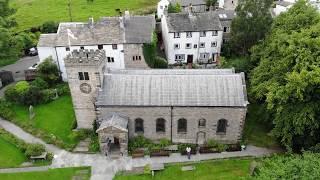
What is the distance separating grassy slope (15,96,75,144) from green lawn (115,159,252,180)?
47.5 ft

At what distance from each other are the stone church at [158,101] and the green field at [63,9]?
5566cm

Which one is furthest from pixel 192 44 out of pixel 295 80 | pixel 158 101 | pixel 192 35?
pixel 295 80

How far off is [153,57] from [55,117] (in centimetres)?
2311

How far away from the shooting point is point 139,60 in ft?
233

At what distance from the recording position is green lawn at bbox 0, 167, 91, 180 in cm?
4784

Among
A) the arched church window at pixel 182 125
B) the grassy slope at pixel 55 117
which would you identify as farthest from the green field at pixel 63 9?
the arched church window at pixel 182 125

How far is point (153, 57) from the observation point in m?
72.2

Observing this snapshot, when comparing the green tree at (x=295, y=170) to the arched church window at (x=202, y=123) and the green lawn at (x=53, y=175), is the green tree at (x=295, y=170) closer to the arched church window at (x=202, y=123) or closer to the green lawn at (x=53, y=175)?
the arched church window at (x=202, y=123)

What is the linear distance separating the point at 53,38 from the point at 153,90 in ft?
94.1

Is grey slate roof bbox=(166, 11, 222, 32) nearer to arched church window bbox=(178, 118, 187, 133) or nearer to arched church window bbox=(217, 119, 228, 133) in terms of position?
arched church window bbox=(178, 118, 187, 133)

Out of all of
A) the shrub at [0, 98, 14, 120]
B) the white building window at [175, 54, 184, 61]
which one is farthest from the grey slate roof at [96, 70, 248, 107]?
the white building window at [175, 54, 184, 61]

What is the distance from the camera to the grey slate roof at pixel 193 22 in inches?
2876

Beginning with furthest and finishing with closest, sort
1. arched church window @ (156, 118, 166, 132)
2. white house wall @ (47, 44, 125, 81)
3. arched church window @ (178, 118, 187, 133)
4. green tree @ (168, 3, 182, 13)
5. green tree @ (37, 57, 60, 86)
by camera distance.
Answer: green tree @ (168, 3, 182, 13), white house wall @ (47, 44, 125, 81), green tree @ (37, 57, 60, 86), arched church window @ (156, 118, 166, 132), arched church window @ (178, 118, 187, 133)

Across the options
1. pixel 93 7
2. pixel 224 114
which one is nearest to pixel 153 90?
pixel 224 114
